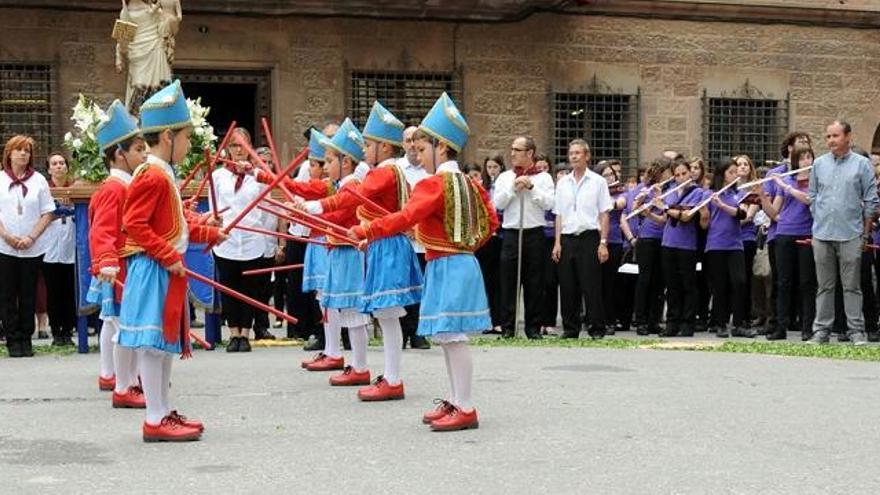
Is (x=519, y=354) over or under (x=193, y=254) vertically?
under

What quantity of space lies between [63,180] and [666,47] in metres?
11.0

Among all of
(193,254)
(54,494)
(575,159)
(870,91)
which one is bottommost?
(54,494)

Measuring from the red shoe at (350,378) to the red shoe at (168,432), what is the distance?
7.71 ft

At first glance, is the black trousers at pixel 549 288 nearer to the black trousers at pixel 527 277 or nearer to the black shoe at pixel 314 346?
the black trousers at pixel 527 277

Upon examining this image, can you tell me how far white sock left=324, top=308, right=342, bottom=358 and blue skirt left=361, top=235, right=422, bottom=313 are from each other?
1470 mm

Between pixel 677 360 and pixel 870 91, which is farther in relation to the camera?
pixel 870 91

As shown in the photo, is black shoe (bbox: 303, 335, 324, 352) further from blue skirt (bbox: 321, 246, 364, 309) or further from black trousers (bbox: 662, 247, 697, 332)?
black trousers (bbox: 662, 247, 697, 332)

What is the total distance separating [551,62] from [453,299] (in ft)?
46.3

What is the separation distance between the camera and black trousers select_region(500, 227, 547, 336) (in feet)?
46.3

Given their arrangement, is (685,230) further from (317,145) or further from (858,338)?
(317,145)

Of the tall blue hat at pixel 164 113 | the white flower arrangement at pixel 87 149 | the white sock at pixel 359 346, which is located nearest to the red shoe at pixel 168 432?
the tall blue hat at pixel 164 113

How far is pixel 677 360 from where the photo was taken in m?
11.6

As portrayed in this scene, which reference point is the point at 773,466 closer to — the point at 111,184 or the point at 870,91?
the point at 111,184

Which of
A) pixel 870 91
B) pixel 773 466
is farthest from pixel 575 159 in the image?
pixel 870 91
